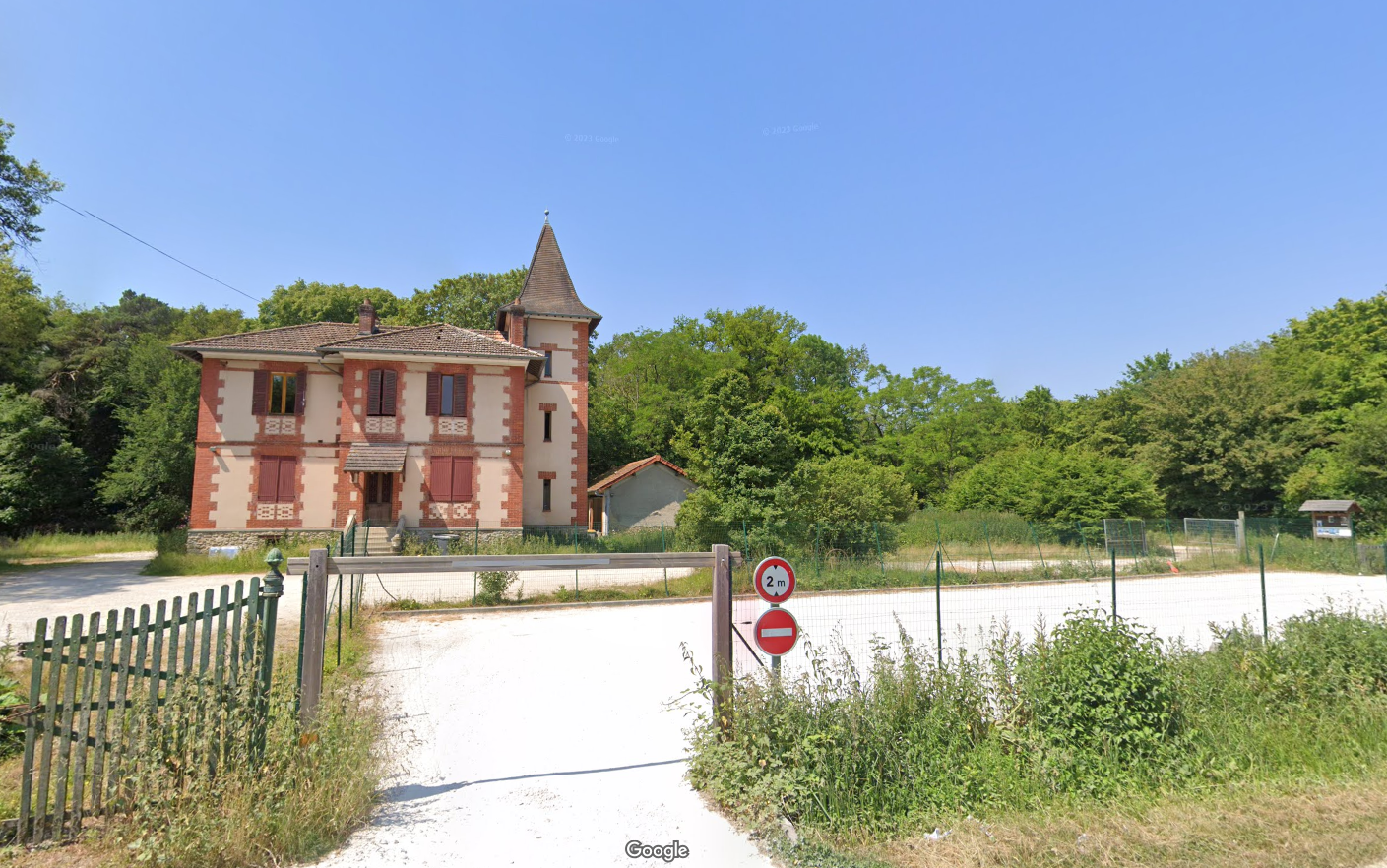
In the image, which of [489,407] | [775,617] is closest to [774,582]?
[775,617]

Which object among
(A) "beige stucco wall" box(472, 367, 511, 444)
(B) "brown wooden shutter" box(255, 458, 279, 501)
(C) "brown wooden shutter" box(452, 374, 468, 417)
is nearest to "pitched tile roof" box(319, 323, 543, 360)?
(A) "beige stucco wall" box(472, 367, 511, 444)

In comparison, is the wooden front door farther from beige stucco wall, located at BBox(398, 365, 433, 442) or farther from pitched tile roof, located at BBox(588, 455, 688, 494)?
pitched tile roof, located at BBox(588, 455, 688, 494)

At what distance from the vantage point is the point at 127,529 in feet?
111

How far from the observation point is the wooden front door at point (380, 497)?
27062 millimetres

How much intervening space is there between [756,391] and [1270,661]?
36797mm

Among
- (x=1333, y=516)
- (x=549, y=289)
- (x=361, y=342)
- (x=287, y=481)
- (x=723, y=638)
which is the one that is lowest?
(x=723, y=638)

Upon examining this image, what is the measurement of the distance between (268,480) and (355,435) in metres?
3.94

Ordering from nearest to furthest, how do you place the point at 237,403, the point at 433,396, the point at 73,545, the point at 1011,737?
the point at 1011,737
the point at 237,403
the point at 433,396
the point at 73,545

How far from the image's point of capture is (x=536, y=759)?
6.06 meters

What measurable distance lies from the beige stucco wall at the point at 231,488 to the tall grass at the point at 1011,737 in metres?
26.9

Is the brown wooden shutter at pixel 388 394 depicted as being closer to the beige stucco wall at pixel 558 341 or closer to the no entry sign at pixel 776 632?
the beige stucco wall at pixel 558 341

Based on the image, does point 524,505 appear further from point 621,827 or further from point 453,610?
point 621,827

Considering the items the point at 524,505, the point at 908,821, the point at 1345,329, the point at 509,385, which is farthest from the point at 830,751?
the point at 1345,329

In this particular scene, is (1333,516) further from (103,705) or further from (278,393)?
(278,393)
